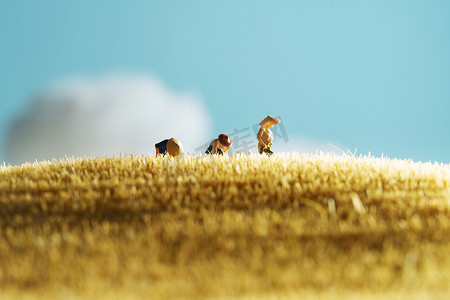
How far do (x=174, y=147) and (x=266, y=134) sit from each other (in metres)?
2.01

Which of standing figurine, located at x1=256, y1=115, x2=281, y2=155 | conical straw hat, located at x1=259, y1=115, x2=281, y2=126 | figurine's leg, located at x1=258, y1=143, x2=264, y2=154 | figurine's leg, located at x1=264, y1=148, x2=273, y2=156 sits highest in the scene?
conical straw hat, located at x1=259, y1=115, x2=281, y2=126

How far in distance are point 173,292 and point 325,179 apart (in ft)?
12.9

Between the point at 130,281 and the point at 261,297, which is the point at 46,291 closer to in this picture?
the point at 130,281

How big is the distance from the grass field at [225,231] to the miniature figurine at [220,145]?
1.34 m

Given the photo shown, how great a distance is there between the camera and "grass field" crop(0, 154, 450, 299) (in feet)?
12.7

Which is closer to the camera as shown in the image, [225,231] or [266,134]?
[225,231]

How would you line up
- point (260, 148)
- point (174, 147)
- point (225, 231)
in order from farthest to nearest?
point (260, 148)
point (174, 147)
point (225, 231)

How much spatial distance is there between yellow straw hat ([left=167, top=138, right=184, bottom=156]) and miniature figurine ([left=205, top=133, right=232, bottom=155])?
685mm

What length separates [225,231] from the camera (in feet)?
16.3

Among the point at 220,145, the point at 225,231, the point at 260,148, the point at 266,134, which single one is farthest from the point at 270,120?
the point at 225,231

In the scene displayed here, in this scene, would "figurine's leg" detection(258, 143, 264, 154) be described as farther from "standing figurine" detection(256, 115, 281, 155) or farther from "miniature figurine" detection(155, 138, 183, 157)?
"miniature figurine" detection(155, 138, 183, 157)

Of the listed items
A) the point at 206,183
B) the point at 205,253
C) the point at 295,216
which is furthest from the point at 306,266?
the point at 206,183

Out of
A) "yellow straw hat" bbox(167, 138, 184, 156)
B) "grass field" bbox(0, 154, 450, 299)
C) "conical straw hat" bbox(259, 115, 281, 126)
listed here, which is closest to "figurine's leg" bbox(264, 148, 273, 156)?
"conical straw hat" bbox(259, 115, 281, 126)

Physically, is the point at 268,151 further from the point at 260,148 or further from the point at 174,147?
the point at 174,147
